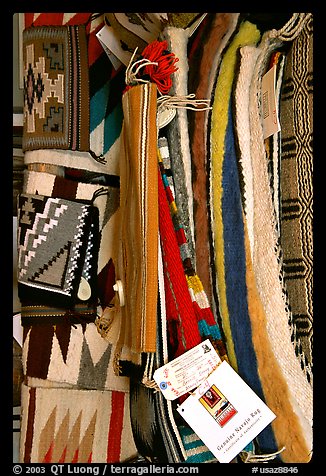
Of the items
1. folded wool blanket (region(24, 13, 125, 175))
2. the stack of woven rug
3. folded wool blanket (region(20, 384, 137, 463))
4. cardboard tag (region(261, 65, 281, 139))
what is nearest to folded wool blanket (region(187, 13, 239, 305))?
the stack of woven rug

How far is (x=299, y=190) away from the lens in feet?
2.75

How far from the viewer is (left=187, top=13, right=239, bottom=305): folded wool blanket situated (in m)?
0.90

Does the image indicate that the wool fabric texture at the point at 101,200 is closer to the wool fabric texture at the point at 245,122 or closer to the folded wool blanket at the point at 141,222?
the folded wool blanket at the point at 141,222

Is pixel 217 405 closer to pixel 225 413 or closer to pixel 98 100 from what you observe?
pixel 225 413

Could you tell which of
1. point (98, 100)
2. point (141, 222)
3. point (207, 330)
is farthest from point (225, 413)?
point (98, 100)

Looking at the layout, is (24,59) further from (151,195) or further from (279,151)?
(279,151)

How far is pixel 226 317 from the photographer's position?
2.90ft

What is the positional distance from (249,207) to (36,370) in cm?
67

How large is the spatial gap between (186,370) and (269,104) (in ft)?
1.75

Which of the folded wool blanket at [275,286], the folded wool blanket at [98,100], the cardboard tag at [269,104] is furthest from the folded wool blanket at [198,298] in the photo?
the folded wool blanket at [98,100]

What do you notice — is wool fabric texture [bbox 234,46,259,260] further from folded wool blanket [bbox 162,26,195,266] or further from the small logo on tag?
the small logo on tag

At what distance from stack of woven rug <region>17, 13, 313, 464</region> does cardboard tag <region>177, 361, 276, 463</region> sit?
0.03m

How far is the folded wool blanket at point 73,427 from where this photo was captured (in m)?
1.12

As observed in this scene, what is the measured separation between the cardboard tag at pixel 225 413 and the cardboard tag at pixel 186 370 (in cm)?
2
